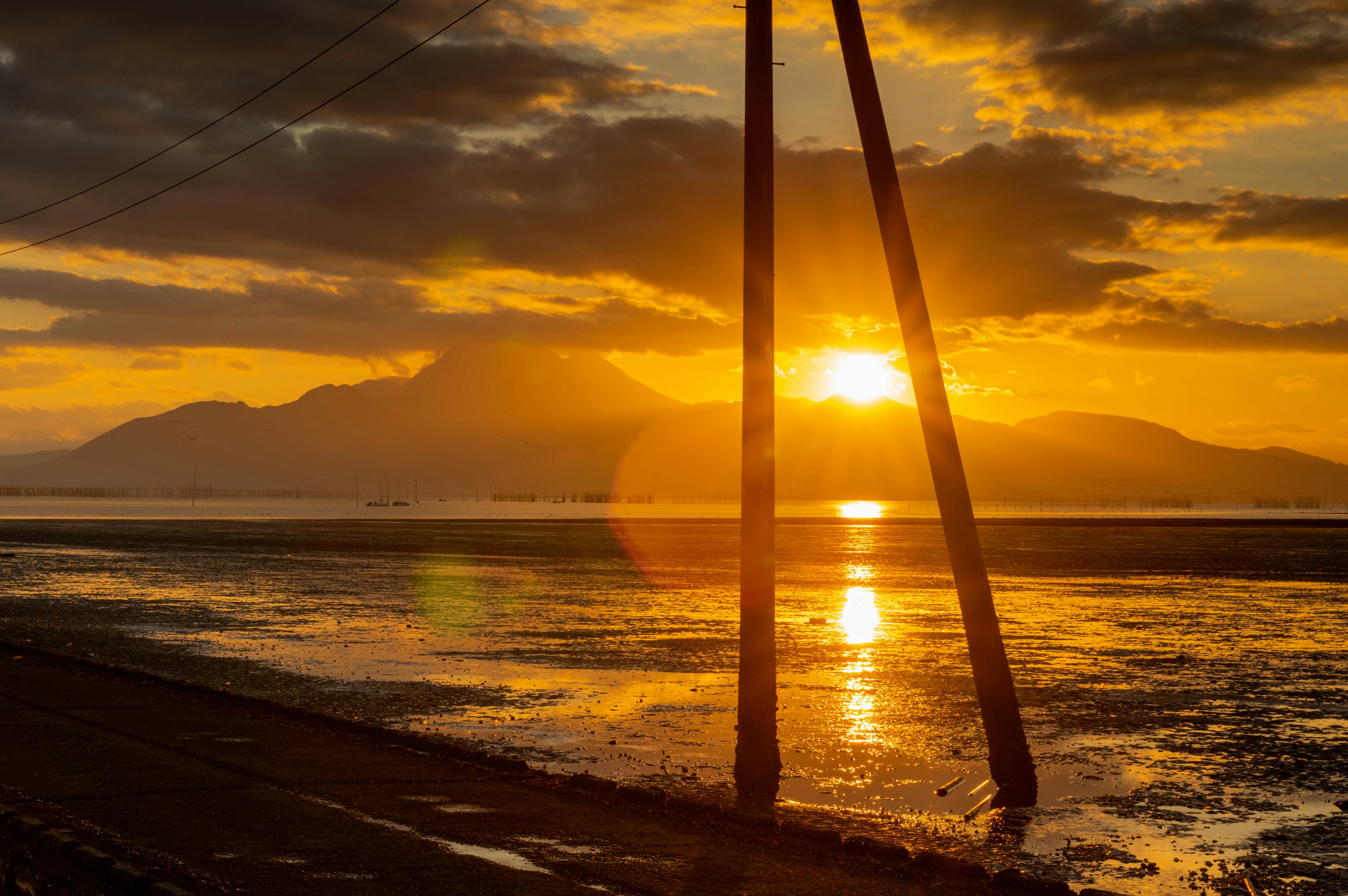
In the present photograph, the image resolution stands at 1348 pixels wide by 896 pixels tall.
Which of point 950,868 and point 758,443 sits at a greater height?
point 758,443

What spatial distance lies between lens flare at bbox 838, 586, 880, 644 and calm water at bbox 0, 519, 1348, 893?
140 millimetres

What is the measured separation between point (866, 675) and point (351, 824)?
37.3ft

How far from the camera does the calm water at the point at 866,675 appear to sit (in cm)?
1027

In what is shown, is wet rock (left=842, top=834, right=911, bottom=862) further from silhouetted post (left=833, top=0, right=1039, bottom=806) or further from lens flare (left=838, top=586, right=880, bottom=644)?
lens flare (left=838, top=586, right=880, bottom=644)

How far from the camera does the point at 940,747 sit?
43.2ft

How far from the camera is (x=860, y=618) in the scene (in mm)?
26984

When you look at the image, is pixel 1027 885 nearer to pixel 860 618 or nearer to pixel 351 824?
pixel 351 824

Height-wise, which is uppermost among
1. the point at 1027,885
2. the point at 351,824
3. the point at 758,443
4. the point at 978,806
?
the point at 758,443

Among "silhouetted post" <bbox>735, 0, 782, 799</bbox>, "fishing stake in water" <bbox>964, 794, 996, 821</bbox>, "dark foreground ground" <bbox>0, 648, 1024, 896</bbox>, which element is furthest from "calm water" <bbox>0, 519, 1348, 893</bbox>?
"dark foreground ground" <bbox>0, 648, 1024, 896</bbox>

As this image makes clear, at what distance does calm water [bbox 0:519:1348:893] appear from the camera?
33.7ft

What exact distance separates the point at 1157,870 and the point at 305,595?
89.3ft

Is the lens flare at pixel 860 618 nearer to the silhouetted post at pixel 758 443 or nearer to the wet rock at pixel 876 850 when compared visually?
the silhouetted post at pixel 758 443

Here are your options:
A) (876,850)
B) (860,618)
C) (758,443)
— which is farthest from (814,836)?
(860,618)

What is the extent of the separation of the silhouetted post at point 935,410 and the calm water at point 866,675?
2.30 ft
